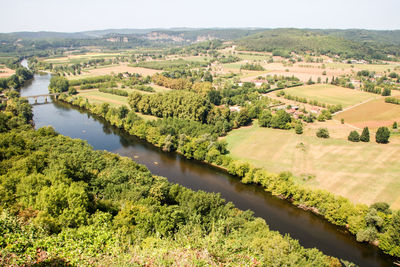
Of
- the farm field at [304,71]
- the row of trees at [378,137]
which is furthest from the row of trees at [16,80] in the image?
the row of trees at [378,137]

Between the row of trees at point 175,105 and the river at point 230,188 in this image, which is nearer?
the river at point 230,188

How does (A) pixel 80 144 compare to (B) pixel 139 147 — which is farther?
(B) pixel 139 147

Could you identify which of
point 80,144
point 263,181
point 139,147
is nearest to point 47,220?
point 80,144

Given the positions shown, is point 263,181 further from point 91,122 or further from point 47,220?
point 91,122

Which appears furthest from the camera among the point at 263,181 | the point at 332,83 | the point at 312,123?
the point at 332,83

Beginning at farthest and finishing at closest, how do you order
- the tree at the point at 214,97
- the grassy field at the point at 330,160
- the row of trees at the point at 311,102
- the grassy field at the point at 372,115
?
the tree at the point at 214,97, the row of trees at the point at 311,102, the grassy field at the point at 372,115, the grassy field at the point at 330,160

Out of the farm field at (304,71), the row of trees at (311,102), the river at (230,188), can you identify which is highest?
the farm field at (304,71)

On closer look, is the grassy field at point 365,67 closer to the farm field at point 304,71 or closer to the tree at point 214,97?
the farm field at point 304,71
